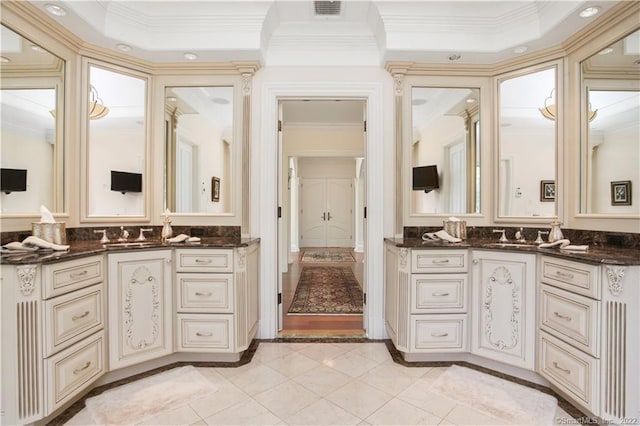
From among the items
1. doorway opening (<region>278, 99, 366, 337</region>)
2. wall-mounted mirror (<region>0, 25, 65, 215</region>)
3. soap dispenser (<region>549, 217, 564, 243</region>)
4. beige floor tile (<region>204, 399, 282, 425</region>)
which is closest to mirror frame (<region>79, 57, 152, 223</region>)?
wall-mounted mirror (<region>0, 25, 65, 215</region>)

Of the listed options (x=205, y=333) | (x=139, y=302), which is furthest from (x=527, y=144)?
(x=139, y=302)

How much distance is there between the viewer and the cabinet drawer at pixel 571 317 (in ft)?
5.55

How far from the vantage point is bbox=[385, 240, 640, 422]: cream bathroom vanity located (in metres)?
1.61

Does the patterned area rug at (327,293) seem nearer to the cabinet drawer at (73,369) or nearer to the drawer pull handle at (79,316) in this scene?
the cabinet drawer at (73,369)

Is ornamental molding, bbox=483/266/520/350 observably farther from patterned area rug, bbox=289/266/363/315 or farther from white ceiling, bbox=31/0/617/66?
white ceiling, bbox=31/0/617/66

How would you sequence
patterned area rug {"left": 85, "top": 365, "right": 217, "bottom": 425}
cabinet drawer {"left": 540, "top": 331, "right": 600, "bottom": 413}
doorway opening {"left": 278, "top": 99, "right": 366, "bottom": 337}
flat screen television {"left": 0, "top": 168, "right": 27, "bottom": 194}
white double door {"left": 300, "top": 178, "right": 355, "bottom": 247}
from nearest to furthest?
cabinet drawer {"left": 540, "top": 331, "right": 600, "bottom": 413} → patterned area rug {"left": 85, "top": 365, "right": 217, "bottom": 425} → flat screen television {"left": 0, "top": 168, "right": 27, "bottom": 194} → doorway opening {"left": 278, "top": 99, "right": 366, "bottom": 337} → white double door {"left": 300, "top": 178, "right": 355, "bottom": 247}

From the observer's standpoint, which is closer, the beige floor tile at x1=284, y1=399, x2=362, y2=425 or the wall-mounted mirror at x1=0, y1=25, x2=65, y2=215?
the beige floor tile at x1=284, y1=399, x2=362, y2=425

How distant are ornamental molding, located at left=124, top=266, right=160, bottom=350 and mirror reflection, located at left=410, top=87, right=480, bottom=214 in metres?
2.24

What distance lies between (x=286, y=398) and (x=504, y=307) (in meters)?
1.64

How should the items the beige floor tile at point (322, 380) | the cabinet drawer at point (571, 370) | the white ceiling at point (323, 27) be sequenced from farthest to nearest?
the white ceiling at point (323, 27), the beige floor tile at point (322, 380), the cabinet drawer at point (571, 370)

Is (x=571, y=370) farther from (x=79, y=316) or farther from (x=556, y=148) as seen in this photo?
(x=79, y=316)

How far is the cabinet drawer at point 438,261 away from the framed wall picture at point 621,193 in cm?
102

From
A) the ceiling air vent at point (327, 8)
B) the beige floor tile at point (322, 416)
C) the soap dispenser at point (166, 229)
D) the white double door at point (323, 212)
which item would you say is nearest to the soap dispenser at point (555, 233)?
the beige floor tile at point (322, 416)

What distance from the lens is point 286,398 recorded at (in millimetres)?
1947
